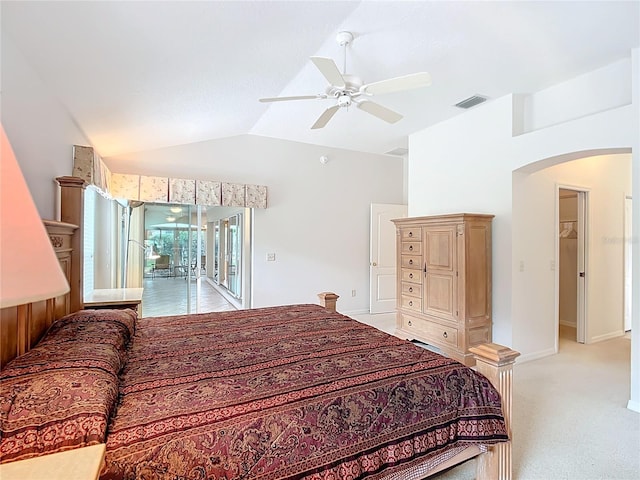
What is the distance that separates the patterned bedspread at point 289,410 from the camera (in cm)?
112

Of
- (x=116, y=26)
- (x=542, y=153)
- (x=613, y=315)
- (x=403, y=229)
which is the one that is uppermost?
(x=116, y=26)

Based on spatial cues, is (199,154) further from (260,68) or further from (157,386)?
(157,386)

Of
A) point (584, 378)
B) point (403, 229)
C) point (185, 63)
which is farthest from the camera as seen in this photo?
point (403, 229)

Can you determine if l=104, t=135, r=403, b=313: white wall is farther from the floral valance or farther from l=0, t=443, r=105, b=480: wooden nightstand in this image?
l=0, t=443, r=105, b=480: wooden nightstand

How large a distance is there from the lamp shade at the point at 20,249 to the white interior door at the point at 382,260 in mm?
5556

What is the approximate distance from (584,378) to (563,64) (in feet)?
9.64

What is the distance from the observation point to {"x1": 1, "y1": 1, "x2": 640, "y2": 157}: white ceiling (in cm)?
185

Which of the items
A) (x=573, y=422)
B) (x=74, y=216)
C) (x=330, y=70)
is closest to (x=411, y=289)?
(x=573, y=422)

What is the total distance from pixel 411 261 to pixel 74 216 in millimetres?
3534

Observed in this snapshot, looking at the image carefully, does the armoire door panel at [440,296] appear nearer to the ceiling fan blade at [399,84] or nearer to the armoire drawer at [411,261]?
the armoire drawer at [411,261]

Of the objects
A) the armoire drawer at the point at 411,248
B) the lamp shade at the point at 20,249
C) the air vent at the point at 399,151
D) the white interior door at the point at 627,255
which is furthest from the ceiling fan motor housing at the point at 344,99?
the white interior door at the point at 627,255

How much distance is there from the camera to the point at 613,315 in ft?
15.2

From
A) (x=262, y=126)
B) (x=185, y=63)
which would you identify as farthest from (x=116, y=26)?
(x=262, y=126)

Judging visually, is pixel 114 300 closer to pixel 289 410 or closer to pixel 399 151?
pixel 289 410
